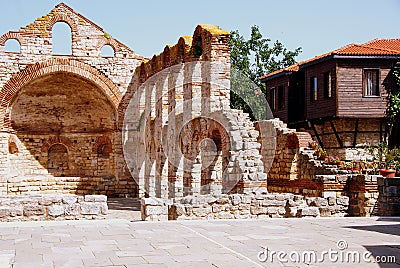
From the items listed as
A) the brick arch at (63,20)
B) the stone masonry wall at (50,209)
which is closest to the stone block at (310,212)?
the stone masonry wall at (50,209)

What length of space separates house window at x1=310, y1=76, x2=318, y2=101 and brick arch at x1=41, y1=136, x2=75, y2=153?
38.9 feet

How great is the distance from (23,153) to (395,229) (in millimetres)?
19701

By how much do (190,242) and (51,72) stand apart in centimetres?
1754

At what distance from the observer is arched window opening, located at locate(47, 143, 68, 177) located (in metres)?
25.4

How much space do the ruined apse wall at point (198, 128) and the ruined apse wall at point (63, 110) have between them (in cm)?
241

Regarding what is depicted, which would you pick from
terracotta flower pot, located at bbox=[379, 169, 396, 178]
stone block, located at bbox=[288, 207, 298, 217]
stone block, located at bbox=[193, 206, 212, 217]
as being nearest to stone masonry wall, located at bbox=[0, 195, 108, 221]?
stone block, located at bbox=[193, 206, 212, 217]

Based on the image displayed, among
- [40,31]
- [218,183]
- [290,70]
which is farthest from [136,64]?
[218,183]

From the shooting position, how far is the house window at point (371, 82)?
22.6 m

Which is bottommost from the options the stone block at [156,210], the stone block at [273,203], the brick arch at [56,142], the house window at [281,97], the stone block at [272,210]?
the stone block at [272,210]

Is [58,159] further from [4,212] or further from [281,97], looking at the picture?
[4,212]

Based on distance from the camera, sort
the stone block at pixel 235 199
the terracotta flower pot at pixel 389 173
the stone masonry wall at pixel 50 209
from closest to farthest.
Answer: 1. the stone masonry wall at pixel 50 209
2. the stone block at pixel 235 199
3. the terracotta flower pot at pixel 389 173

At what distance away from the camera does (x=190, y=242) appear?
21.4ft

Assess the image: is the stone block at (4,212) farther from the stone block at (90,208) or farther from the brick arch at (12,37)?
the brick arch at (12,37)

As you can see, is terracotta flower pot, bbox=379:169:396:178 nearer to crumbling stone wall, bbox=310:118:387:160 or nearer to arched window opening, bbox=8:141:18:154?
crumbling stone wall, bbox=310:118:387:160
